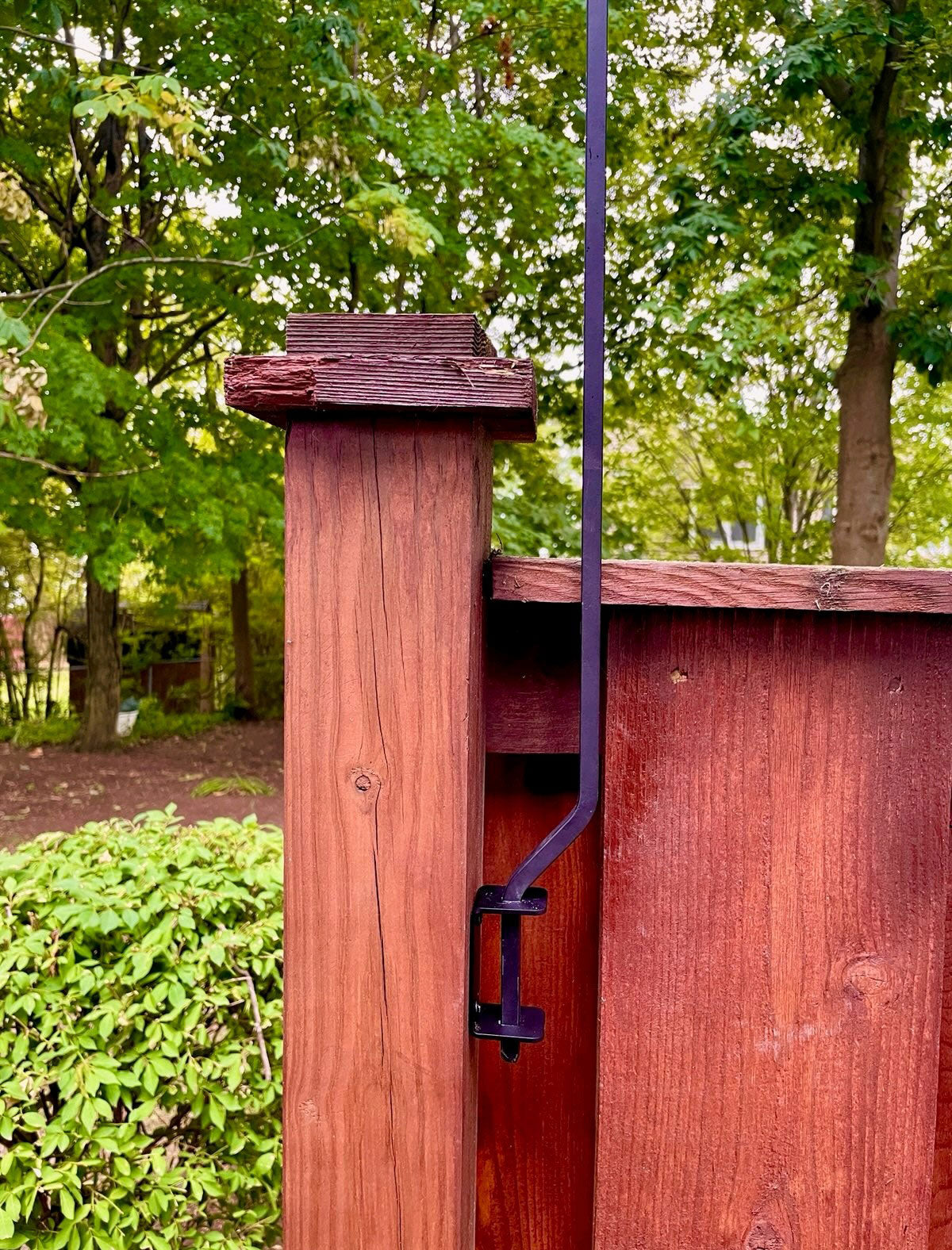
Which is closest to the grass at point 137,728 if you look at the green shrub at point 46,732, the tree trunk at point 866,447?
the green shrub at point 46,732

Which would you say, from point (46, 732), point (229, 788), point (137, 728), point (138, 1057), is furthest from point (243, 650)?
point (138, 1057)

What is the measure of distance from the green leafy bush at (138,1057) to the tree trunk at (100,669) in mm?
9122

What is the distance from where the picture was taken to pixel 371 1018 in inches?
31.2

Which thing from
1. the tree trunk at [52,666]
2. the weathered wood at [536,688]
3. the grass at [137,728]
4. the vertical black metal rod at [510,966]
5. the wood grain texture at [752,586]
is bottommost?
the grass at [137,728]

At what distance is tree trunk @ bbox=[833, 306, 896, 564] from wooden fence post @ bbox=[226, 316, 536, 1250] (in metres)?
6.89

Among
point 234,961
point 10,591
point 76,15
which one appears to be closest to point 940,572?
point 234,961

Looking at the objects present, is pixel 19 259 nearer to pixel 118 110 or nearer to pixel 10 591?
pixel 118 110

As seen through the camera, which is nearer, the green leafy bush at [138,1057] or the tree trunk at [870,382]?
the green leafy bush at [138,1057]

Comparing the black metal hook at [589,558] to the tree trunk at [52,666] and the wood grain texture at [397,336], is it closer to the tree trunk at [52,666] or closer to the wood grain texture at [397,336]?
the wood grain texture at [397,336]

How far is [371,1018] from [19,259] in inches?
370

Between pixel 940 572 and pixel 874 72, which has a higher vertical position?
pixel 874 72

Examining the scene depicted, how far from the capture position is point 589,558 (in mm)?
761

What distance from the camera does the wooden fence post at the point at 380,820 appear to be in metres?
0.79

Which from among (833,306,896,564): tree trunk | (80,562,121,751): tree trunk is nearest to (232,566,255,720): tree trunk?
(80,562,121,751): tree trunk
